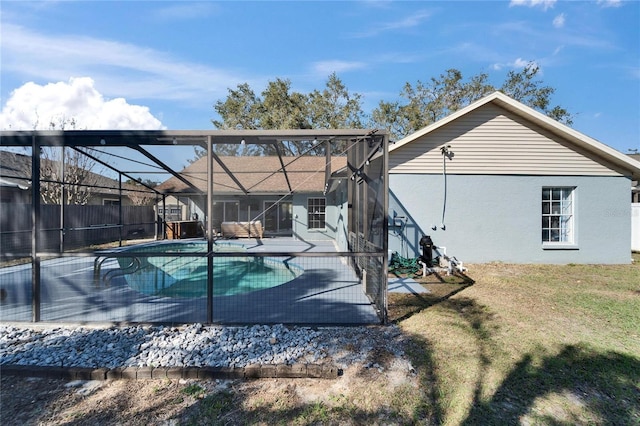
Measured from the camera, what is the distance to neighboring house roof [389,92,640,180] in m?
9.41

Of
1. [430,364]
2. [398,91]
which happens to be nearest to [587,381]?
[430,364]

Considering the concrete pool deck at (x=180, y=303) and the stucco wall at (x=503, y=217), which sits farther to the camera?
the stucco wall at (x=503, y=217)

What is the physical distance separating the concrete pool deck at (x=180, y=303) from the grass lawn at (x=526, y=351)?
106cm

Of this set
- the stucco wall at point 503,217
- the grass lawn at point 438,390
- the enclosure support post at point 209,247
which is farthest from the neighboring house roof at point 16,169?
the stucco wall at point 503,217

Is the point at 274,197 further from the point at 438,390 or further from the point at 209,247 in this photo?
the point at 438,390

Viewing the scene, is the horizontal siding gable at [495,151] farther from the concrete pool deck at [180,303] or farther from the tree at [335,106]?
the tree at [335,106]

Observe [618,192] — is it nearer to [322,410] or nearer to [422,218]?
[422,218]

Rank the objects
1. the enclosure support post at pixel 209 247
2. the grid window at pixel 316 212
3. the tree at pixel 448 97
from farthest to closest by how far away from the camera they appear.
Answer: the tree at pixel 448 97, the grid window at pixel 316 212, the enclosure support post at pixel 209 247

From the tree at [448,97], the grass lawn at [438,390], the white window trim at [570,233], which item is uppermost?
the tree at [448,97]

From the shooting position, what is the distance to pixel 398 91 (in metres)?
27.8

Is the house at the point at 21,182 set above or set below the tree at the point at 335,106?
below

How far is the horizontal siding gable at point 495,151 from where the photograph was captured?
9.70m

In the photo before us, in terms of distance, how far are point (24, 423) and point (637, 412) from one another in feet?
18.0

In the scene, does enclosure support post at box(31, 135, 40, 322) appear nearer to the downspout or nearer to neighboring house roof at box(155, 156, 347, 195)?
neighboring house roof at box(155, 156, 347, 195)
